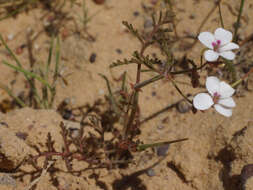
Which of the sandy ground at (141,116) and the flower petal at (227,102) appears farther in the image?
the sandy ground at (141,116)

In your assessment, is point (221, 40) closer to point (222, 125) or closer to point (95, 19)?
point (222, 125)

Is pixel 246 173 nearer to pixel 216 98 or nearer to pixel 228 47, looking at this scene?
pixel 216 98

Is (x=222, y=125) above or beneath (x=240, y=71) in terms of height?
beneath

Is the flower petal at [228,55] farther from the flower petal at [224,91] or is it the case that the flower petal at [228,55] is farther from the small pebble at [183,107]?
the small pebble at [183,107]

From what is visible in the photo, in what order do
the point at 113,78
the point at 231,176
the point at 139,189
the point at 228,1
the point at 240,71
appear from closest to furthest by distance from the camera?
1. the point at 231,176
2. the point at 139,189
3. the point at 240,71
4. the point at 113,78
5. the point at 228,1

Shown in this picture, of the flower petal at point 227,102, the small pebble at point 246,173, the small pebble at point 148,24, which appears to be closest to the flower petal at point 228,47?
the flower petal at point 227,102

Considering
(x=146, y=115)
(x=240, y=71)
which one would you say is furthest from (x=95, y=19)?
(x=240, y=71)

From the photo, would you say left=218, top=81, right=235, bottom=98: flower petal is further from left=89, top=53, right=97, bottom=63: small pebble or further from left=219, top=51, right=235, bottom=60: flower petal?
left=89, top=53, right=97, bottom=63: small pebble
